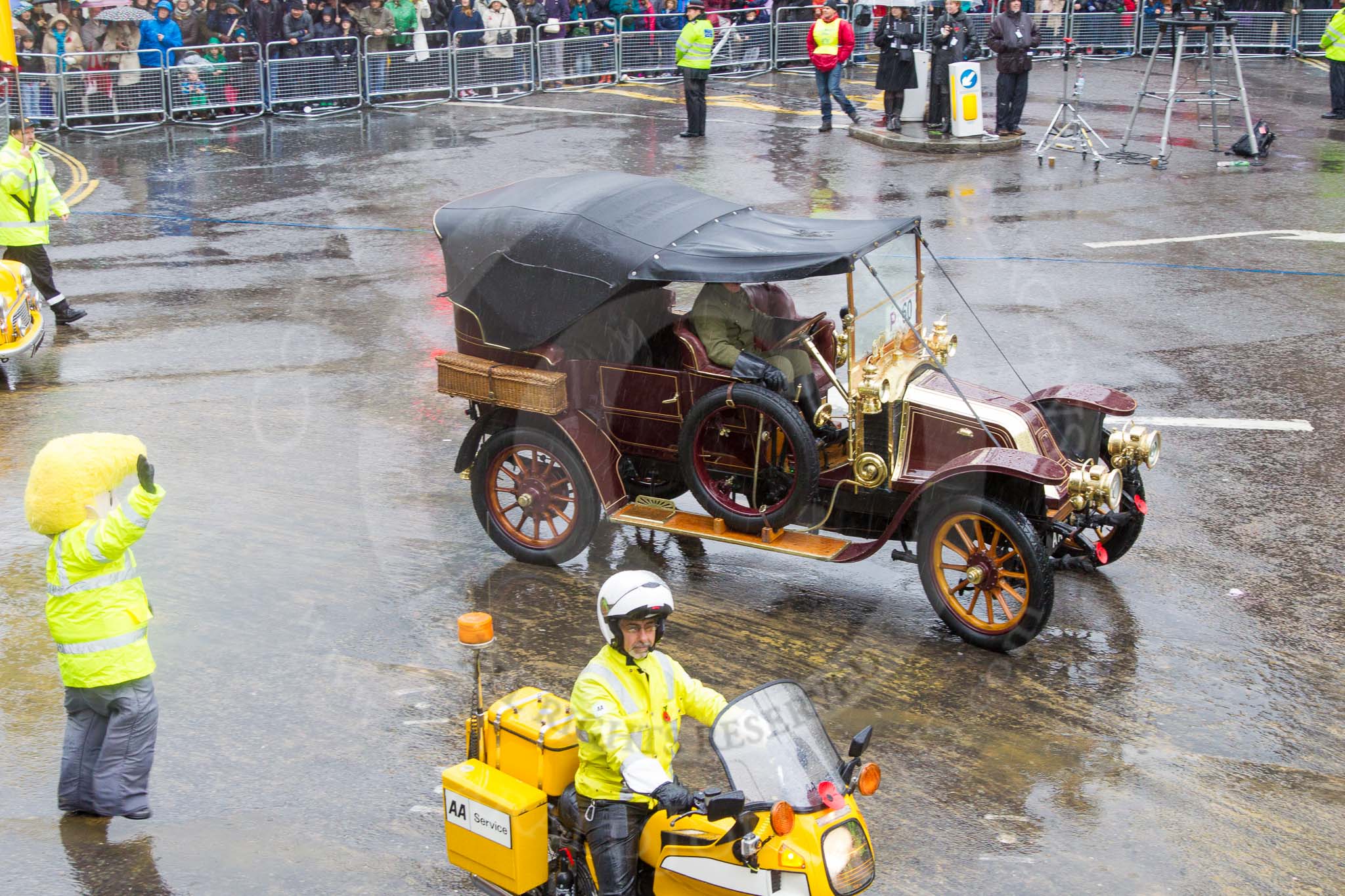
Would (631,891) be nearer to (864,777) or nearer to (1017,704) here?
(864,777)

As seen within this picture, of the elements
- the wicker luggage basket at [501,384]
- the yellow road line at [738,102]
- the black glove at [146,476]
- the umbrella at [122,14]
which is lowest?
the wicker luggage basket at [501,384]

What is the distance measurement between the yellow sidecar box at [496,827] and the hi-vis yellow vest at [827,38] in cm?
1673

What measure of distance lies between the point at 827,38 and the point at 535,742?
16.7 m

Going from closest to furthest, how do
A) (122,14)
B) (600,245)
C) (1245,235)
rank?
(600,245), (1245,235), (122,14)

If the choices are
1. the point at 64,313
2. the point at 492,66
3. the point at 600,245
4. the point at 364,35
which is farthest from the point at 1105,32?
the point at 600,245

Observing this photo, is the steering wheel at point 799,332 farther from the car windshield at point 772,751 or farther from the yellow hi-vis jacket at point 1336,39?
the yellow hi-vis jacket at point 1336,39

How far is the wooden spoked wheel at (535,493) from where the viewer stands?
8234mm

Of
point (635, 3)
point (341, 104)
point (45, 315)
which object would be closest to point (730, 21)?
point (635, 3)

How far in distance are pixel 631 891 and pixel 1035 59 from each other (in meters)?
23.8

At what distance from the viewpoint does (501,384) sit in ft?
26.8

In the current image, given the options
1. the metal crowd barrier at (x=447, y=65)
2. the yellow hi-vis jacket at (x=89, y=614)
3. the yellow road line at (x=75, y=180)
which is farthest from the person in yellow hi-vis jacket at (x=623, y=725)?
the metal crowd barrier at (x=447, y=65)

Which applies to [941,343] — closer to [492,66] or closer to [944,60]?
[944,60]

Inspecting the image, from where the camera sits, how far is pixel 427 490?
9.42m

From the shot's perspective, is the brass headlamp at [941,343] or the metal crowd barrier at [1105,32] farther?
the metal crowd barrier at [1105,32]
